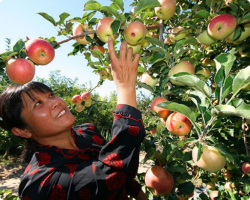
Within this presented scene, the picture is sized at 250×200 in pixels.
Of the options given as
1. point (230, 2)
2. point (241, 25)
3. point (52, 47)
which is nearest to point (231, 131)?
point (241, 25)

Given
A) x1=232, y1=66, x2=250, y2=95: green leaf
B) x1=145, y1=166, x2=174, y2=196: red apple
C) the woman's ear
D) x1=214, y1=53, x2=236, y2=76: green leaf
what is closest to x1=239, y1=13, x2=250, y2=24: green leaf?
x1=214, y1=53, x2=236, y2=76: green leaf

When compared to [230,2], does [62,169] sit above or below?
below

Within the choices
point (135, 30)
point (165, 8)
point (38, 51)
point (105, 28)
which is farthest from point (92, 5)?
point (165, 8)

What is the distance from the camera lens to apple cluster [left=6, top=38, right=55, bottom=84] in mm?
1030

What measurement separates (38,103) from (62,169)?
0.41 metres

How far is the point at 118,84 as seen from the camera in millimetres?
910

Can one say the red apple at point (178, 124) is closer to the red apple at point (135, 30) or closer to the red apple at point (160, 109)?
the red apple at point (160, 109)

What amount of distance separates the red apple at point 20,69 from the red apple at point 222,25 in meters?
1.17

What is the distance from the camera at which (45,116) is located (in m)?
1.02

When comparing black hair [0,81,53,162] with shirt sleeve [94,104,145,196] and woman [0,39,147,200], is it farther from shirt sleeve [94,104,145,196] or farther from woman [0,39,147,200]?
shirt sleeve [94,104,145,196]

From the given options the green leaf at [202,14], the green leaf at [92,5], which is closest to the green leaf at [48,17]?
the green leaf at [92,5]

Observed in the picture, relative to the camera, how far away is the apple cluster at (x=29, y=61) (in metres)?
1.03

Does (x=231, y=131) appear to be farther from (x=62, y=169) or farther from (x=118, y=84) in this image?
(x=62, y=169)

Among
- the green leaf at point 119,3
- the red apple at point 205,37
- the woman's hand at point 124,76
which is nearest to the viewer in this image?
the woman's hand at point 124,76
